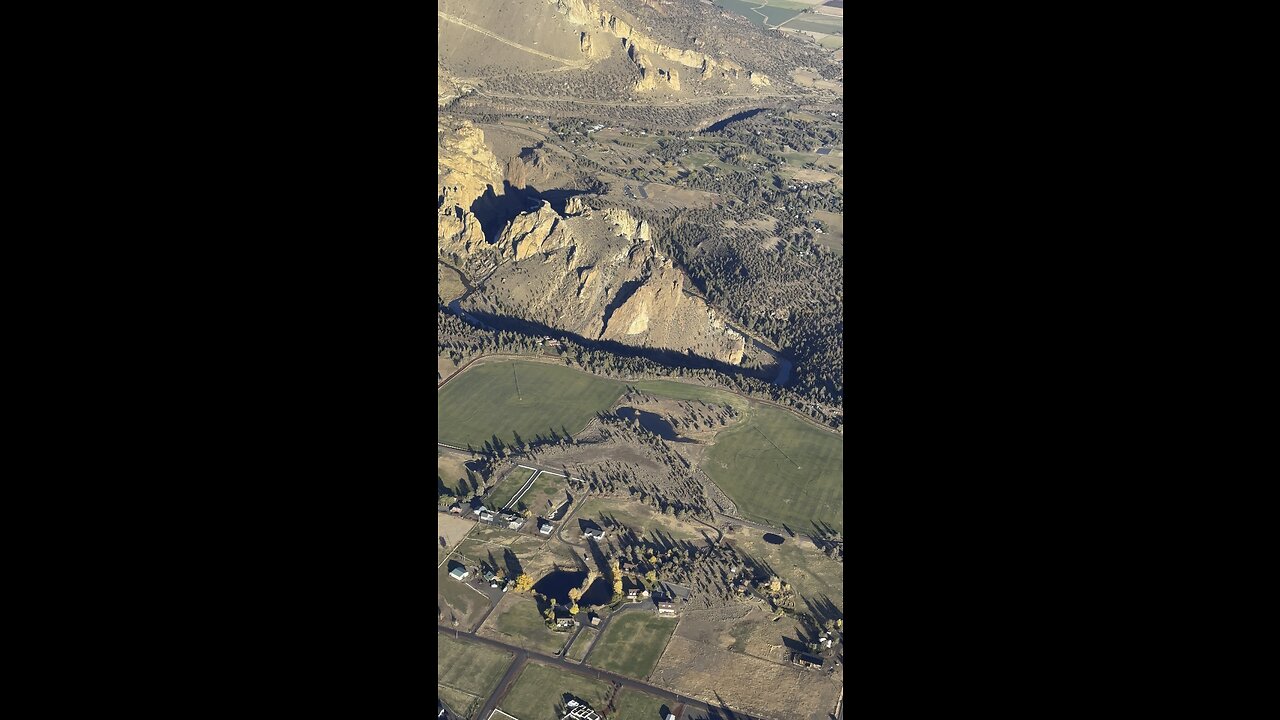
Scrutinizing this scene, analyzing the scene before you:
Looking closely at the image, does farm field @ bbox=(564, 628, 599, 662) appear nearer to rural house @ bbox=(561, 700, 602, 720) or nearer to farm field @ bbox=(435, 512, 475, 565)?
rural house @ bbox=(561, 700, 602, 720)

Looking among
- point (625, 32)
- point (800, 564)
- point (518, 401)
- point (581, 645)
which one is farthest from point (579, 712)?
point (625, 32)

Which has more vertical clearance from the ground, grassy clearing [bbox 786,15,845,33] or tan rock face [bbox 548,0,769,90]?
grassy clearing [bbox 786,15,845,33]

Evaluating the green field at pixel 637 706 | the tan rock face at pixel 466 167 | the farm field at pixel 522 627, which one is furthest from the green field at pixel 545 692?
the tan rock face at pixel 466 167

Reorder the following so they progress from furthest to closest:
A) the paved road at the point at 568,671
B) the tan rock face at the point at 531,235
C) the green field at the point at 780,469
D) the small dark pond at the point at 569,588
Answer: the tan rock face at the point at 531,235 < the green field at the point at 780,469 < the small dark pond at the point at 569,588 < the paved road at the point at 568,671

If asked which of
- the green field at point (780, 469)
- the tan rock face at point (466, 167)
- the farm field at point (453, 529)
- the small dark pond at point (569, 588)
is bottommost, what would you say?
the small dark pond at point (569, 588)

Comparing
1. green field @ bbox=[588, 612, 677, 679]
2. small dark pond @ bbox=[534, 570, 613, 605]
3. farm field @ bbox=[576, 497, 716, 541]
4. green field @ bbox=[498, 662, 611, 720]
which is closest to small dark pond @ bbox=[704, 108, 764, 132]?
farm field @ bbox=[576, 497, 716, 541]

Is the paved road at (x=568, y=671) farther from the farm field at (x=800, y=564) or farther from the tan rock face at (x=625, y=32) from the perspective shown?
the tan rock face at (x=625, y=32)

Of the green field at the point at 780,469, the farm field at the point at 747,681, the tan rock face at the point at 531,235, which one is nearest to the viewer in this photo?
the farm field at the point at 747,681
